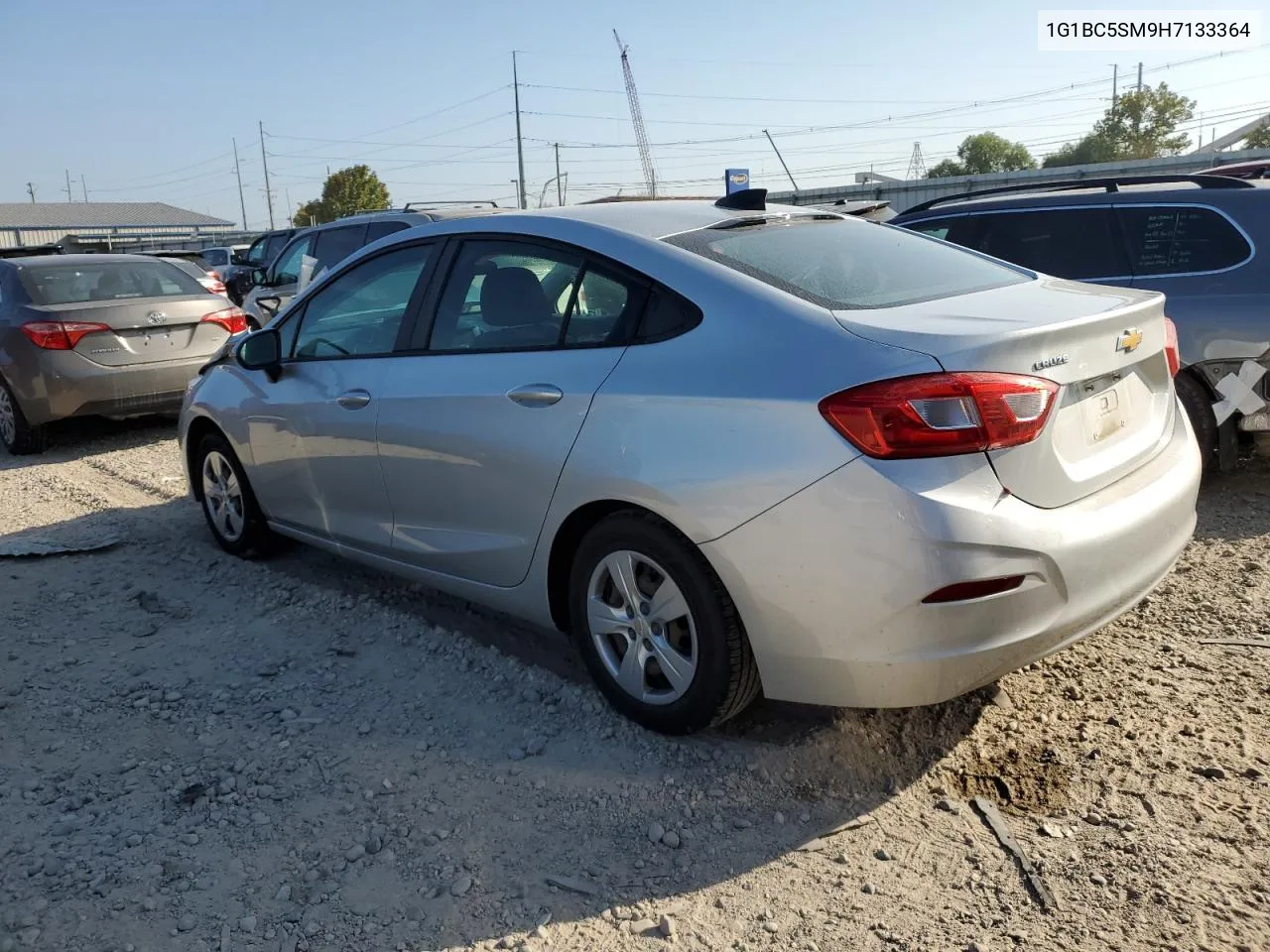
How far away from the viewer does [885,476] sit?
2.67 metres

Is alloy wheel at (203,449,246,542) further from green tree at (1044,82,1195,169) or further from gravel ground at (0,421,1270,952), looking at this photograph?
green tree at (1044,82,1195,169)

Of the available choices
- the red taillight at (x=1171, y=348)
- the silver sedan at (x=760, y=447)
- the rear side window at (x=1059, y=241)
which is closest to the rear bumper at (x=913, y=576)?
the silver sedan at (x=760, y=447)

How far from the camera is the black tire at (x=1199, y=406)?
5.62m

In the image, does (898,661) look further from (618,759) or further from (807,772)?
(618,759)

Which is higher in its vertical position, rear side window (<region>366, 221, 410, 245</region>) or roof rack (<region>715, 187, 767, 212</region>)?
rear side window (<region>366, 221, 410, 245</region>)

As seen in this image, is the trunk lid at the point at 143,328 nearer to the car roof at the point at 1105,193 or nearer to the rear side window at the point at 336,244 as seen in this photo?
the rear side window at the point at 336,244

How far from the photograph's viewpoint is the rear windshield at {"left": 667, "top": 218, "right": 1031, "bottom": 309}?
323 cm

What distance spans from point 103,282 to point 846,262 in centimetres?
745

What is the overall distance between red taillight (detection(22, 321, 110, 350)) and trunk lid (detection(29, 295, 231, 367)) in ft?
0.13

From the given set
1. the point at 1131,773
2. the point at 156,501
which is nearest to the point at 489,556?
the point at 1131,773

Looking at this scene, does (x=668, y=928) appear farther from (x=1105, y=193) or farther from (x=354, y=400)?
(x=1105, y=193)

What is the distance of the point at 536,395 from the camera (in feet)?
11.5

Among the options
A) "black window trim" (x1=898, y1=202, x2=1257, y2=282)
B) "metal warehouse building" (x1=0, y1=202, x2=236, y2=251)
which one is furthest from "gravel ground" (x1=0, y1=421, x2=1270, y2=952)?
"metal warehouse building" (x1=0, y1=202, x2=236, y2=251)

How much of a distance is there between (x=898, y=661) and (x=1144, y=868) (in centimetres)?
79
